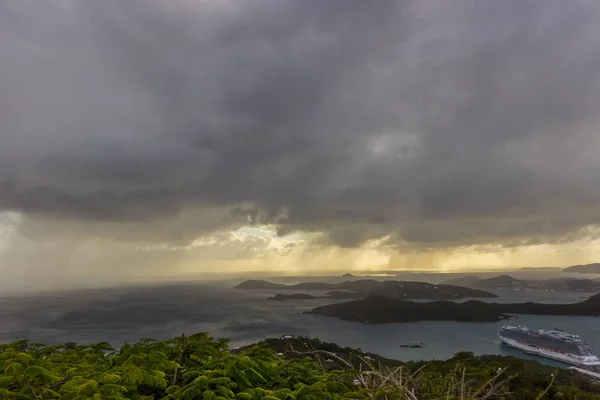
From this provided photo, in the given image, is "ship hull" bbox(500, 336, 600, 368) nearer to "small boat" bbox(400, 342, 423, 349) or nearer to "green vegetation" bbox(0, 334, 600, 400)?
"small boat" bbox(400, 342, 423, 349)

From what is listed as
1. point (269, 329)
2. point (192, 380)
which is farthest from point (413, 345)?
point (192, 380)

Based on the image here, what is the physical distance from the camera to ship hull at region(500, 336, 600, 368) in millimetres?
70125

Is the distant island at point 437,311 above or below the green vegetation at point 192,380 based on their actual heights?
below

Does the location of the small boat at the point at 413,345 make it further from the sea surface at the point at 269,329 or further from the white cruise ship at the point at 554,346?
the white cruise ship at the point at 554,346

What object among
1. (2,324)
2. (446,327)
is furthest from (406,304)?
(2,324)

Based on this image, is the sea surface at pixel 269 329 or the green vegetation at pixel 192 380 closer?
the green vegetation at pixel 192 380

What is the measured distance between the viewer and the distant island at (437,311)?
460 ft

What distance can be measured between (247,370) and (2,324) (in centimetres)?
14403

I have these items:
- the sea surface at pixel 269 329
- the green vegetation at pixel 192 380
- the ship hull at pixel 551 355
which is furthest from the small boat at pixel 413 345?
the green vegetation at pixel 192 380

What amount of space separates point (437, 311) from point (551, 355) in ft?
244

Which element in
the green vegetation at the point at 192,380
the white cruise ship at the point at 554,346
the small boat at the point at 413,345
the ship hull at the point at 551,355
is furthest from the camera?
the small boat at the point at 413,345

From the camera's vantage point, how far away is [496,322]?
134m

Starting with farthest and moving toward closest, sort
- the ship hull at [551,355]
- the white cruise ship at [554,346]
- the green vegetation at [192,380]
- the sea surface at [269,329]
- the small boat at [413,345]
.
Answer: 1. the small boat at [413,345]
2. the sea surface at [269,329]
3. the white cruise ship at [554,346]
4. the ship hull at [551,355]
5. the green vegetation at [192,380]

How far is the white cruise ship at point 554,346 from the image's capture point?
7175cm
